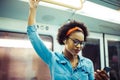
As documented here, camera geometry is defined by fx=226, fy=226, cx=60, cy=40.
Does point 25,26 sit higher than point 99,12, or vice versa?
point 99,12

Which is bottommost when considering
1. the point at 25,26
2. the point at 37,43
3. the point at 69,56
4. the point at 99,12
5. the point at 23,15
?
the point at 69,56

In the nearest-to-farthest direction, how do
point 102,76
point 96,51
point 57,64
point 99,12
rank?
1. point 57,64
2. point 102,76
3. point 99,12
4. point 96,51

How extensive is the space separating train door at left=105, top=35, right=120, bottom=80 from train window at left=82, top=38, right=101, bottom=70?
22 centimetres

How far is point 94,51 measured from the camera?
4984 mm

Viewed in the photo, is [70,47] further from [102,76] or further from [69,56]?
[102,76]

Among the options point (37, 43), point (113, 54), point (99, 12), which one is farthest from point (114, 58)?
point (37, 43)

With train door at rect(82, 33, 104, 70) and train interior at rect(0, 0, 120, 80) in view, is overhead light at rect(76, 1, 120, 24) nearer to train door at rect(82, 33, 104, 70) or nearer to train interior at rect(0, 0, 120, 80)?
train interior at rect(0, 0, 120, 80)

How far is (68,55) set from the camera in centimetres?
225

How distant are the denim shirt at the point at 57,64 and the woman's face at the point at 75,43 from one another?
12 cm

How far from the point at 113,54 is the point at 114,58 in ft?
0.39

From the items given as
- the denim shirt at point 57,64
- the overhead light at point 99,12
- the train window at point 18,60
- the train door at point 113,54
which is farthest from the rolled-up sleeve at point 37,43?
the train door at point 113,54

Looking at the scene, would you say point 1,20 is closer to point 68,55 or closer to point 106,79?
point 68,55

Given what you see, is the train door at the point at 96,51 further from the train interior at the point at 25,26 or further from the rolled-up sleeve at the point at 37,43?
the rolled-up sleeve at the point at 37,43

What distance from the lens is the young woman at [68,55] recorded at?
2098mm
